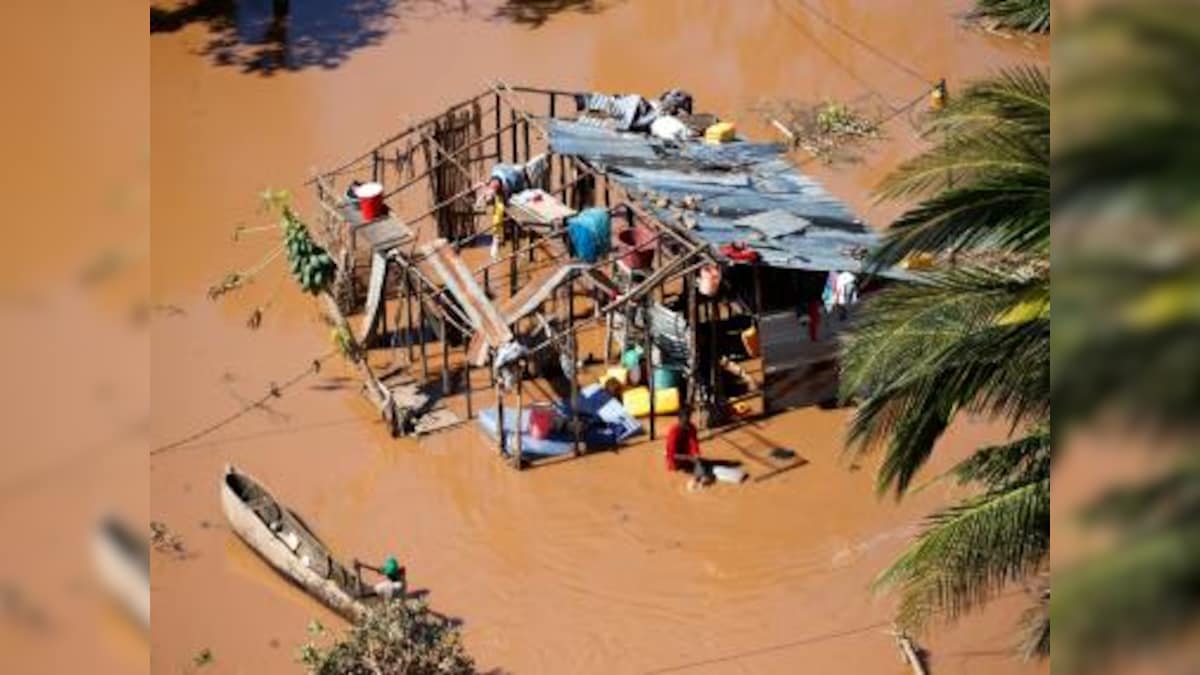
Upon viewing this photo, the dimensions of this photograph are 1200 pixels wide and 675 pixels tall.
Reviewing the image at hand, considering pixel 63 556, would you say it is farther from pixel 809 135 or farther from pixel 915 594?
pixel 809 135

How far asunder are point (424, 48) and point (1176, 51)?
61.5 ft

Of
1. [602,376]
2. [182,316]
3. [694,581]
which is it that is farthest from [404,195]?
[694,581]

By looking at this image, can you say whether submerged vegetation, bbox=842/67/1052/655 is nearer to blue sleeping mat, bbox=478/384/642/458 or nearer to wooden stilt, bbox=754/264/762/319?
wooden stilt, bbox=754/264/762/319

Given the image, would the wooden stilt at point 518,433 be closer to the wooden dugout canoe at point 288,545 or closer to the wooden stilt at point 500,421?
the wooden stilt at point 500,421

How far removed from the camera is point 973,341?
5.28 metres

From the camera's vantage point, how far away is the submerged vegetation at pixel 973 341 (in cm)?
505

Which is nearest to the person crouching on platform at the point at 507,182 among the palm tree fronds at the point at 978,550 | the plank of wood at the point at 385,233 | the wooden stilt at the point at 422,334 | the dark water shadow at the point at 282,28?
the plank of wood at the point at 385,233

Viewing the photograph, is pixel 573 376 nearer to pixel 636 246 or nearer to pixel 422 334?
pixel 636 246

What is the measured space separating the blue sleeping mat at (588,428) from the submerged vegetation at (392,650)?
9.56 feet

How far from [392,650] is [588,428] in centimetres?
370

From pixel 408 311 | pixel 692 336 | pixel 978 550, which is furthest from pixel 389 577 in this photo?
pixel 978 550

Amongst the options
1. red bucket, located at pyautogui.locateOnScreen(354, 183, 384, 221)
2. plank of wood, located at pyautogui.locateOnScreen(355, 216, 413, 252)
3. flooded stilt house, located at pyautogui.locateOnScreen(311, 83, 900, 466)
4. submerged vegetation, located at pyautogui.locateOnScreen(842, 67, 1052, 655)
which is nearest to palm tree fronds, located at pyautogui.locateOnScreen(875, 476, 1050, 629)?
submerged vegetation, located at pyautogui.locateOnScreen(842, 67, 1052, 655)

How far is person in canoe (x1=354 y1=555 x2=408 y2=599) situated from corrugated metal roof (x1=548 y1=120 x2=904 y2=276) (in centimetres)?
378

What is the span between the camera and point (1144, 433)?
1327mm
